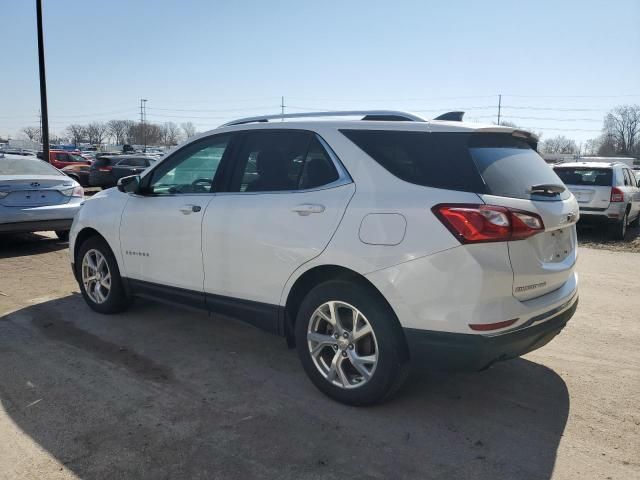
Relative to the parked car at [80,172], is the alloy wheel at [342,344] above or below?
below

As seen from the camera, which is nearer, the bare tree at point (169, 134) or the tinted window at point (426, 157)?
the tinted window at point (426, 157)

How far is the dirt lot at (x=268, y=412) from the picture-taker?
277 centimetres

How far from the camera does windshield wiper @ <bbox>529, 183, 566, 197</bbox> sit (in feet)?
10.5

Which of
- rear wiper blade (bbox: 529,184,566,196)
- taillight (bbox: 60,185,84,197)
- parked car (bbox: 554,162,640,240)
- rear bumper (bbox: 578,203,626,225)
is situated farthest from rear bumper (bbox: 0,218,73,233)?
rear bumper (bbox: 578,203,626,225)

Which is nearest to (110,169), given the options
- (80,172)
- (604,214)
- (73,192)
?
(80,172)

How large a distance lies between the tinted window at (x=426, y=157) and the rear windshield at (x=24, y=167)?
23.2 feet

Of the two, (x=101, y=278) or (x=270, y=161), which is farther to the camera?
(x=101, y=278)

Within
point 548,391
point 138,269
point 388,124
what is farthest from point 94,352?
point 548,391

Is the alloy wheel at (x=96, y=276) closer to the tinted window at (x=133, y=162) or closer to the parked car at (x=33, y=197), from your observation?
the parked car at (x=33, y=197)

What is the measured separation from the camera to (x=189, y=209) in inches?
164

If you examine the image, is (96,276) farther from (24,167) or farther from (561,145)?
(561,145)

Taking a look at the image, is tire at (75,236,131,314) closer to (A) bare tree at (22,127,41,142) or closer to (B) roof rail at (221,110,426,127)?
(B) roof rail at (221,110,426,127)

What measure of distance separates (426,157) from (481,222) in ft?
1.79

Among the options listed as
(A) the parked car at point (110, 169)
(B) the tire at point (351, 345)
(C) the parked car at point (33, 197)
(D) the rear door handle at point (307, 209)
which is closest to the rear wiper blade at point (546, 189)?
(B) the tire at point (351, 345)
